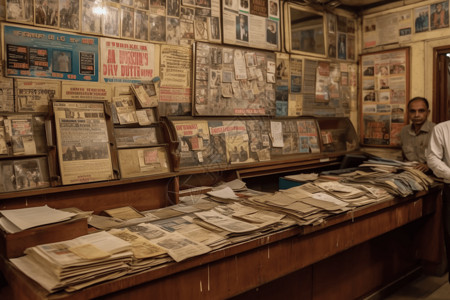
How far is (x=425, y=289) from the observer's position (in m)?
3.32

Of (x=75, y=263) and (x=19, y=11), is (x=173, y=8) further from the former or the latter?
(x=75, y=263)

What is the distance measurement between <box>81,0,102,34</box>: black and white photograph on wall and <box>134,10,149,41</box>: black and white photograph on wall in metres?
0.29

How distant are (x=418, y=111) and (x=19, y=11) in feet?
12.0

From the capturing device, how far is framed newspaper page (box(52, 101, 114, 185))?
7.83ft

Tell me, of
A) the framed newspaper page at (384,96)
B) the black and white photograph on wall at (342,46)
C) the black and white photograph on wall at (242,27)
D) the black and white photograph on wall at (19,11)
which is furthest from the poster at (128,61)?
the framed newspaper page at (384,96)

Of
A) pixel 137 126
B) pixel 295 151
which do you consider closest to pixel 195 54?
pixel 137 126

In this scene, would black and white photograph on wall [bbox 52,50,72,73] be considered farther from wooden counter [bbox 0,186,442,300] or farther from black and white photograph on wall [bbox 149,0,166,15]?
wooden counter [bbox 0,186,442,300]

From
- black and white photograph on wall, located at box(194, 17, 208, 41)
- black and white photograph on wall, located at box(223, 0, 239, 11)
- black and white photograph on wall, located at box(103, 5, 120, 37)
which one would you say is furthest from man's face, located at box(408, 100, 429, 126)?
black and white photograph on wall, located at box(103, 5, 120, 37)

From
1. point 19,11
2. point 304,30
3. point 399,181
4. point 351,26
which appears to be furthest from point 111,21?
point 351,26

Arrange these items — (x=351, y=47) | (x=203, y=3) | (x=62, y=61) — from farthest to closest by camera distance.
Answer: (x=351, y=47)
(x=203, y=3)
(x=62, y=61)

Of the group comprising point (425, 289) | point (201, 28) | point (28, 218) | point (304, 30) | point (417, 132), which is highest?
point (304, 30)

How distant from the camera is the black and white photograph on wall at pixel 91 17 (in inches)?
105

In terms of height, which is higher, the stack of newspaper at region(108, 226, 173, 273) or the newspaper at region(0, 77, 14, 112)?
the newspaper at region(0, 77, 14, 112)

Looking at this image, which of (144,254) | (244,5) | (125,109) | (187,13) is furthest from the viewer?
(244,5)
